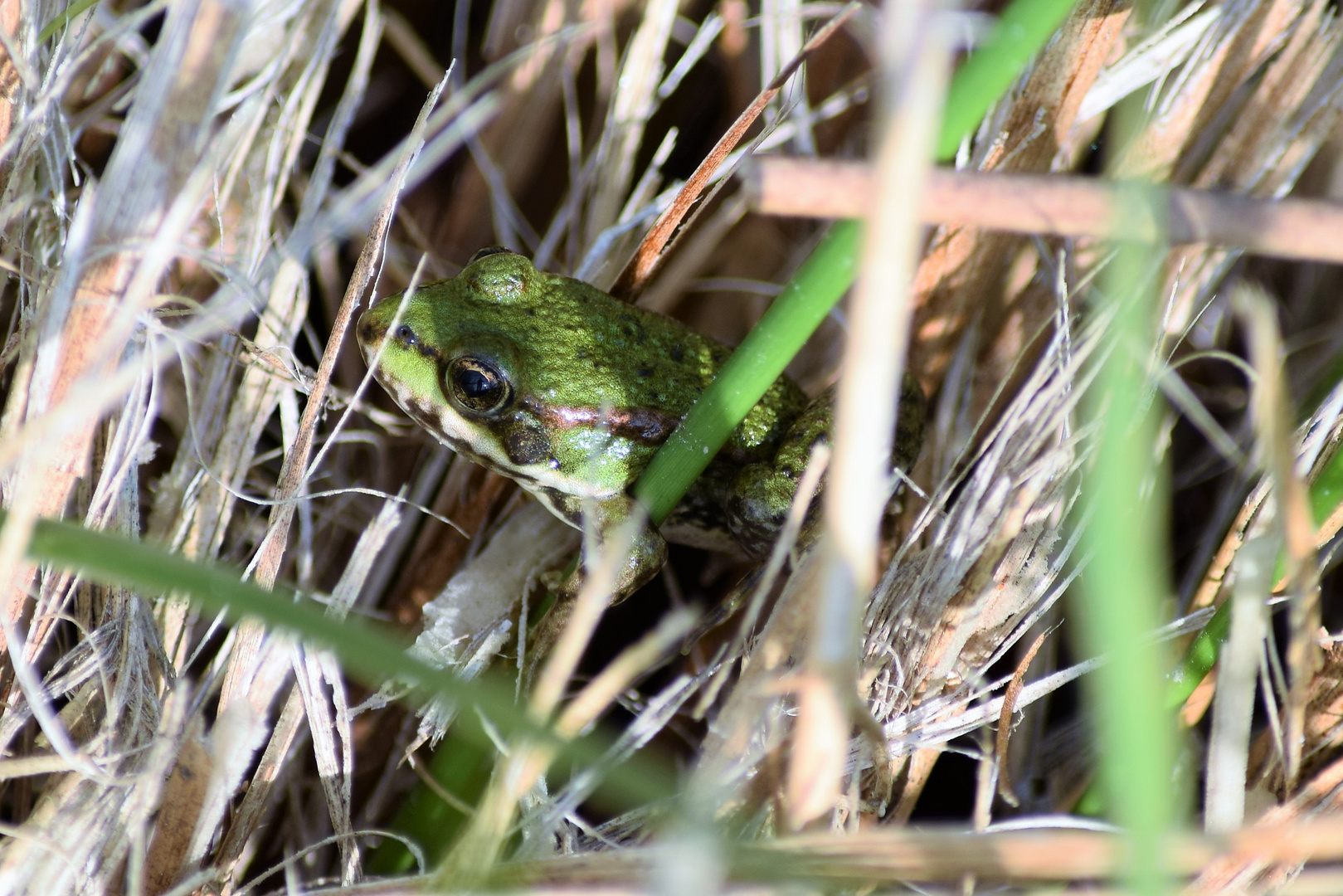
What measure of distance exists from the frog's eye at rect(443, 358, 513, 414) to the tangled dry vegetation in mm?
187

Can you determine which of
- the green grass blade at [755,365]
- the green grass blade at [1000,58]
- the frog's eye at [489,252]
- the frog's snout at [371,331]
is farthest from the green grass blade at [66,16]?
the green grass blade at [1000,58]

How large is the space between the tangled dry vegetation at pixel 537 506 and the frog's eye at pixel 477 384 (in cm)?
19

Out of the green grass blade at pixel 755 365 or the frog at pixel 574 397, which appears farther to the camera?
the frog at pixel 574 397

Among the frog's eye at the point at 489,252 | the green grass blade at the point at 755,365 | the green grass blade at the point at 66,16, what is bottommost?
the green grass blade at the point at 755,365

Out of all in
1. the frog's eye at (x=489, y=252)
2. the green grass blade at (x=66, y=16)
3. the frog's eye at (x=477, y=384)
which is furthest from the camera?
the frog's eye at (x=489, y=252)

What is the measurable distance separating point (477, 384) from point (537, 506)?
344mm

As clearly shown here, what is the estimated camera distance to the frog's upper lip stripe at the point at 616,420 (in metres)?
1.86

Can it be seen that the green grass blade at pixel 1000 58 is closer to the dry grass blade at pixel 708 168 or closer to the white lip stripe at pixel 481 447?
the dry grass blade at pixel 708 168

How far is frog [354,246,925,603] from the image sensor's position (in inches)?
71.3

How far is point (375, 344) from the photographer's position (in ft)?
5.71

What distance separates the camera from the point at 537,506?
6.64 ft

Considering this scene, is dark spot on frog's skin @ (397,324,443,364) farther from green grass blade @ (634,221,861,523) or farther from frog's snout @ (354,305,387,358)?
green grass blade @ (634,221,861,523)

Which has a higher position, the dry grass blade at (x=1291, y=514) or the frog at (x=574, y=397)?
the frog at (x=574, y=397)

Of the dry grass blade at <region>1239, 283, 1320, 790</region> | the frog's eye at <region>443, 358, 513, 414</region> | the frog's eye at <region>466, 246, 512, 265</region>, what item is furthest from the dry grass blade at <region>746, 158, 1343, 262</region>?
the frog's eye at <region>466, 246, 512, 265</region>
